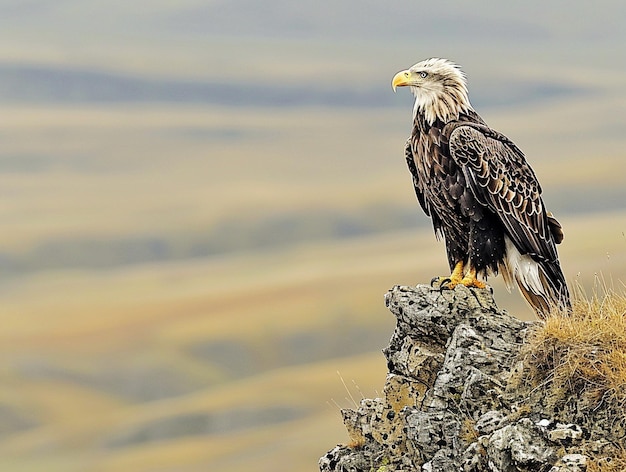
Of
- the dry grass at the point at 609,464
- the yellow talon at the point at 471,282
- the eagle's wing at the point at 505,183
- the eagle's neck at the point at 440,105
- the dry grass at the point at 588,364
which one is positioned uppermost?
the eagle's neck at the point at 440,105

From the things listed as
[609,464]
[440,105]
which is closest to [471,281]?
[440,105]

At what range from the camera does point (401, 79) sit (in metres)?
12.9

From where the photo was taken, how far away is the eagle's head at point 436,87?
508 inches

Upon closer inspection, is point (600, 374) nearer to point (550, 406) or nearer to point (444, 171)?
point (550, 406)

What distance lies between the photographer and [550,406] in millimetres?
9047

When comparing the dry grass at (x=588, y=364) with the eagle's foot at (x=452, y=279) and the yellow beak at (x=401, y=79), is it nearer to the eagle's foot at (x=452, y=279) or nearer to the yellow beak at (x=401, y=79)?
the eagle's foot at (x=452, y=279)

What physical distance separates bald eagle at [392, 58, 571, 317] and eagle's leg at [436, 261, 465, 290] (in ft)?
0.07

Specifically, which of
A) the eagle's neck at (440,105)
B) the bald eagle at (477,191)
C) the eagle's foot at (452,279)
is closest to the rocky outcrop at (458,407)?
the eagle's foot at (452,279)

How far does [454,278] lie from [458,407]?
9.61ft

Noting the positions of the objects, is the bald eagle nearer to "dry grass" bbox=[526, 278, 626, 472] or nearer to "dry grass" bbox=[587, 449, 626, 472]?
"dry grass" bbox=[526, 278, 626, 472]

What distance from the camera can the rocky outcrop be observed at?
339 inches

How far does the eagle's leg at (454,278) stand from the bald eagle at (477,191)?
0.07 feet

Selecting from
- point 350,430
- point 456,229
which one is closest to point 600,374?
point 350,430

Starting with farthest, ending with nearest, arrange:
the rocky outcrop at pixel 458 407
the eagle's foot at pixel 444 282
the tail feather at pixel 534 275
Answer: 1. the tail feather at pixel 534 275
2. the eagle's foot at pixel 444 282
3. the rocky outcrop at pixel 458 407
